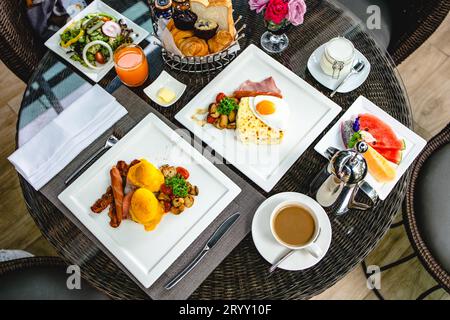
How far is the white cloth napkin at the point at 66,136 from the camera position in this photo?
4.21 feet

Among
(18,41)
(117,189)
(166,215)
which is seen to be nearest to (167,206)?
(166,215)

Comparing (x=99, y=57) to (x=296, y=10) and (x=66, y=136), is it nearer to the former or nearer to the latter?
(x=66, y=136)

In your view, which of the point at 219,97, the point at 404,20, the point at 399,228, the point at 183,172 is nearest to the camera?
the point at 183,172

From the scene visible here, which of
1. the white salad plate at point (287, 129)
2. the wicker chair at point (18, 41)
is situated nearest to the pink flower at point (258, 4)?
the white salad plate at point (287, 129)

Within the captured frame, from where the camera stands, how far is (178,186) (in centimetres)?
123

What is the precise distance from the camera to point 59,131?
134 centimetres

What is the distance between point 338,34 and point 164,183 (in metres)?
0.85

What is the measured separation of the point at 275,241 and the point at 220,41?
2.20ft

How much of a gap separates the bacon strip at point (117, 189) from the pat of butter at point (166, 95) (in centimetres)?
29

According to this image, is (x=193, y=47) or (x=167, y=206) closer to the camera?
(x=167, y=206)

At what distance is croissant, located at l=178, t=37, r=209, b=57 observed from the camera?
138 centimetres

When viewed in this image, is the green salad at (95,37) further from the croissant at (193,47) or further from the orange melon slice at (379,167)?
the orange melon slice at (379,167)
